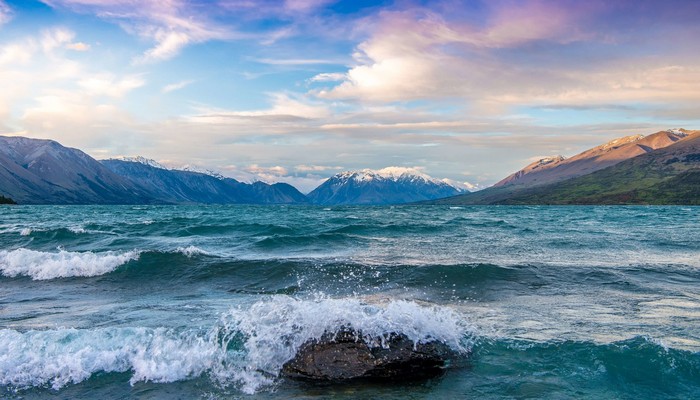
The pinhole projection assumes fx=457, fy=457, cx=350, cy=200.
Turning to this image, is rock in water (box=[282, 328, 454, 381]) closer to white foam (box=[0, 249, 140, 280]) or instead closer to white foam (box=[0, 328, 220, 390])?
white foam (box=[0, 328, 220, 390])

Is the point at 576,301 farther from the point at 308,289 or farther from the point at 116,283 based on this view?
the point at 116,283

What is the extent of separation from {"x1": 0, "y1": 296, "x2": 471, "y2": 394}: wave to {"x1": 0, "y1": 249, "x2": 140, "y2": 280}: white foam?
16.1m

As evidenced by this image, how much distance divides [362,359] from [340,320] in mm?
1474

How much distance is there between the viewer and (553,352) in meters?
12.5

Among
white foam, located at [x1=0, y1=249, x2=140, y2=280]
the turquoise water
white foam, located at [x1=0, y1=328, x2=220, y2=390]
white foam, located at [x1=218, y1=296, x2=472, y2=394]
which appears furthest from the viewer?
white foam, located at [x1=0, y1=249, x2=140, y2=280]

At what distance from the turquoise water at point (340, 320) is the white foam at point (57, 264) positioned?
0.09 m

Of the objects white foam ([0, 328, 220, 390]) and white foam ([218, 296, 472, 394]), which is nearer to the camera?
white foam ([0, 328, 220, 390])

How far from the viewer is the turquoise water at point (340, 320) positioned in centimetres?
1098

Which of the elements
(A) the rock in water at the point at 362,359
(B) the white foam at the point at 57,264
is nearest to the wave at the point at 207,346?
(A) the rock in water at the point at 362,359

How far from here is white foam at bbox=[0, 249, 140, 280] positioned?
28.0m

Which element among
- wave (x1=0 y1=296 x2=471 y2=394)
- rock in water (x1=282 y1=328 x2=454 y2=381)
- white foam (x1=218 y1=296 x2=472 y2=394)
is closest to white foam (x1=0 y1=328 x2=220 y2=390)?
wave (x1=0 y1=296 x2=471 y2=394)

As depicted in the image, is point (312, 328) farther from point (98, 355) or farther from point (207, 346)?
point (98, 355)

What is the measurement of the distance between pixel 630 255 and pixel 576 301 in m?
17.9

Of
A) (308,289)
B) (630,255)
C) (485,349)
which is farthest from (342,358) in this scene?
(630,255)
